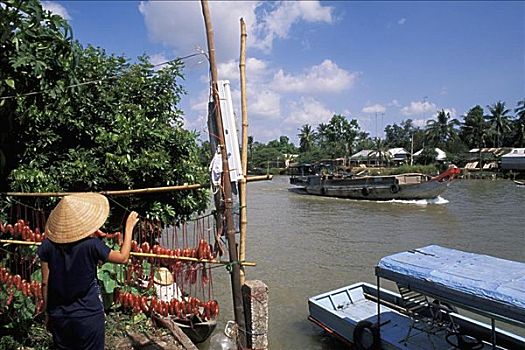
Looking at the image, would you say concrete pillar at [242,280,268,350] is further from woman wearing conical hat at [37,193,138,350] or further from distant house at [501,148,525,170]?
distant house at [501,148,525,170]

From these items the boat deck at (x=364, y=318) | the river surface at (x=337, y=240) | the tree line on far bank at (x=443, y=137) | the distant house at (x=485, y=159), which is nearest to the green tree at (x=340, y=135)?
the tree line on far bank at (x=443, y=137)

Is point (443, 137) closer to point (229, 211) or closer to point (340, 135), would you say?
point (340, 135)

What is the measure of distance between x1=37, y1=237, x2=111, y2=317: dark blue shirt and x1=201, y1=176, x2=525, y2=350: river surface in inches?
196

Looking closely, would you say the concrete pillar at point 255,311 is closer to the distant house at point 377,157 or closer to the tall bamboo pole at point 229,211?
the tall bamboo pole at point 229,211

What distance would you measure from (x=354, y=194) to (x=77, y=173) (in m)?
27.5

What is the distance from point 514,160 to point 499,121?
1361 cm

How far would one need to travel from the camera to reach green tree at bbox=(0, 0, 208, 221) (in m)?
5.48

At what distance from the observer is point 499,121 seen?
5909 centimetres

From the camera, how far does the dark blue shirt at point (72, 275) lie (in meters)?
2.74

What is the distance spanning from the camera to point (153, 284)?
5508mm

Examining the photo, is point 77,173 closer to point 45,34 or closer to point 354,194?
point 45,34

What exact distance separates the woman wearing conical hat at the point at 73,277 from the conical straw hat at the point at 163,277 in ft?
8.53

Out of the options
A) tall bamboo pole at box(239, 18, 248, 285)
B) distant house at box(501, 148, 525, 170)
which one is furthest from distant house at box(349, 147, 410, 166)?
tall bamboo pole at box(239, 18, 248, 285)

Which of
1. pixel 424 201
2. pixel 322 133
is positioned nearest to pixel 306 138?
pixel 322 133
